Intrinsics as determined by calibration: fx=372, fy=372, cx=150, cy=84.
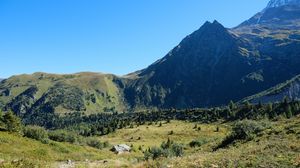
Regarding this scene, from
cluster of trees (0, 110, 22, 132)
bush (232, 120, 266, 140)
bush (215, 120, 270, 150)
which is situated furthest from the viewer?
cluster of trees (0, 110, 22, 132)

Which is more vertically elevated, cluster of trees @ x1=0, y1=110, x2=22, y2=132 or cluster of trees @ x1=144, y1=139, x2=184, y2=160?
cluster of trees @ x1=0, y1=110, x2=22, y2=132

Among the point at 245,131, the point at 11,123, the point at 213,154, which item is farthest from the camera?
the point at 11,123

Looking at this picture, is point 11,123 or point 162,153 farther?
point 11,123

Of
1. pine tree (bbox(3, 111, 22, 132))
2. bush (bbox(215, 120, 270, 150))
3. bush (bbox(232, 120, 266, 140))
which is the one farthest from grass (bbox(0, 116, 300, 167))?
pine tree (bbox(3, 111, 22, 132))

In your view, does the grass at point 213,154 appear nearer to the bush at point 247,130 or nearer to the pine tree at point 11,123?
the bush at point 247,130

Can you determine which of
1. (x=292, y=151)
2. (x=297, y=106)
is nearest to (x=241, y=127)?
(x=292, y=151)

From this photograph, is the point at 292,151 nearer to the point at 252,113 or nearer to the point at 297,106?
the point at 297,106

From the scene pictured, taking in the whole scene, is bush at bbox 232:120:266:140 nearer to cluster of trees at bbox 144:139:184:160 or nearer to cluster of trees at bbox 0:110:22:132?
cluster of trees at bbox 144:139:184:160

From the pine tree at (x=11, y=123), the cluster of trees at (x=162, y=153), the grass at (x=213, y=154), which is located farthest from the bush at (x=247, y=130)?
the pine tree at (x=11, y=123)

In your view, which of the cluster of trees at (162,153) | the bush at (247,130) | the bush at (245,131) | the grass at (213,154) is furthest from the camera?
the bush at (245,131)

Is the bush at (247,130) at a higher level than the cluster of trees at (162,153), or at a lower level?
higher

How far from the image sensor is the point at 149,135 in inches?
6506

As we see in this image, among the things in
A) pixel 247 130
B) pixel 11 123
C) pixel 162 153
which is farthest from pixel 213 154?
pixel 11 123

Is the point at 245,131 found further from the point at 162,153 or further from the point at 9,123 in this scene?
the point at 9,123
